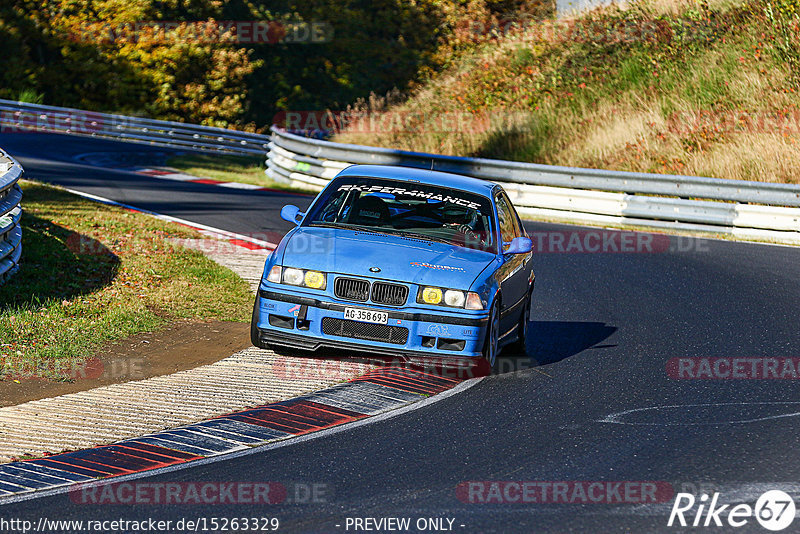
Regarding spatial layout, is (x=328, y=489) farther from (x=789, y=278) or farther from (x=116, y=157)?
(x=116, y=157)

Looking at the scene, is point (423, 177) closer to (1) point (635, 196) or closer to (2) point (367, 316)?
(2) point (367, 316)

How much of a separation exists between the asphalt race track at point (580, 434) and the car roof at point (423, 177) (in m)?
1.58

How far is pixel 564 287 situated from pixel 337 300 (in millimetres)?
5692

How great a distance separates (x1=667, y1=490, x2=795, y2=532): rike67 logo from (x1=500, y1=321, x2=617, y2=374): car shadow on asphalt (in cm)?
348

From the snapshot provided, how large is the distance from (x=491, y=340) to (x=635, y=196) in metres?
12.1

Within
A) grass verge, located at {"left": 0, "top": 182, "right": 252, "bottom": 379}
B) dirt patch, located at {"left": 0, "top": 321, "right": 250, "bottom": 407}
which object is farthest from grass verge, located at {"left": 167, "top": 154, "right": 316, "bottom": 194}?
dirt patch, located at {"left": 0, "top": 321, "right": 250, "bottom": 407}

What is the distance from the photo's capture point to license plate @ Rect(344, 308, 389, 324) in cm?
856

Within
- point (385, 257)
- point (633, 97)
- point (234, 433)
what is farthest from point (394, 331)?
point (633, 97)

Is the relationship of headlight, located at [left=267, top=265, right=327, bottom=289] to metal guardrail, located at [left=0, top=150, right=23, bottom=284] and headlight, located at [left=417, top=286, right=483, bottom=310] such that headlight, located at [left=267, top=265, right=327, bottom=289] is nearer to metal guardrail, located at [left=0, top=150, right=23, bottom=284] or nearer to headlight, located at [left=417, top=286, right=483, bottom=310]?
headlight, located at [left=417, top=286, right=483, bottom=310]

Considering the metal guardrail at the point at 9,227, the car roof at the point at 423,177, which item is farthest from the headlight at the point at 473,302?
the metal guardrail at the point at 9,227

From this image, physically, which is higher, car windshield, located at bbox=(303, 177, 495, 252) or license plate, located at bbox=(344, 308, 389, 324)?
car windshield, located at bbox=(303, 177, 495, 252)

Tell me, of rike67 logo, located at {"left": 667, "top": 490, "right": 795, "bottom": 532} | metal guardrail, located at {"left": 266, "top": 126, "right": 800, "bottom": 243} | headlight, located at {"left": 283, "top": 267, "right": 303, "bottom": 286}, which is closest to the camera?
rike67 logo, located at {"left": 667, "top": 490, "right": 795, "bottom": 532}

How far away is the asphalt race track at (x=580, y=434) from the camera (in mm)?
5695

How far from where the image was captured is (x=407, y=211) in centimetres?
998
